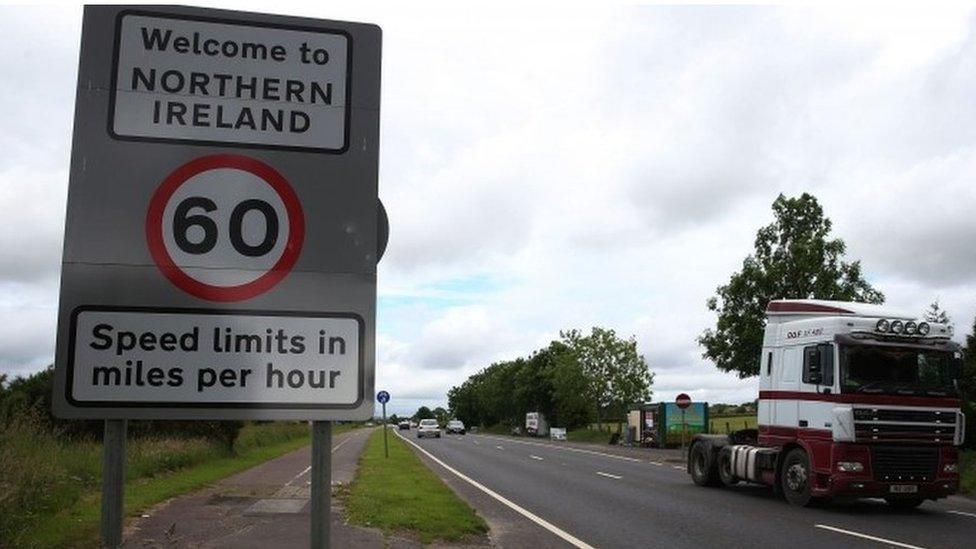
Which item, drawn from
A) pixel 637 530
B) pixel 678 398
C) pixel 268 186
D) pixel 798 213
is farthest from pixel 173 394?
pixel 678 398

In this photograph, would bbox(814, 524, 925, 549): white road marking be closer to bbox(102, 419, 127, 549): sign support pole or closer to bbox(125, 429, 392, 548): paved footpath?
bbox(125, 429, 392, 548): paved footpath

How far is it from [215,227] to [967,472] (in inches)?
933

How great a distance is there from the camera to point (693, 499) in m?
17.0

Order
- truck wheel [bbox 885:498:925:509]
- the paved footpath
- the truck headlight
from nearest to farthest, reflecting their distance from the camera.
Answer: the paved footpath → the truck headlight → truck wheel [bbox 885:498:925:509]

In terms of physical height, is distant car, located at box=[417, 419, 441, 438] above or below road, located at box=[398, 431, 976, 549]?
below

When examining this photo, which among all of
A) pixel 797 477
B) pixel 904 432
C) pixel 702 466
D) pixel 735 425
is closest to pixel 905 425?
pixel 904 432

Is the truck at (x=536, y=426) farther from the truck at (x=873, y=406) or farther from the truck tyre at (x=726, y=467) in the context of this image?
the truck at (x=873, y=406)

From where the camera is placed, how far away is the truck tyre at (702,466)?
19656 mm

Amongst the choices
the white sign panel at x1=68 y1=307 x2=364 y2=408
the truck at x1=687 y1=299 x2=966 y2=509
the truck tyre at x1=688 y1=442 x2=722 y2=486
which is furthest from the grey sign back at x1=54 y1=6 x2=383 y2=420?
the truck tyre at x1=688 y1=442 x2=722 y2=486

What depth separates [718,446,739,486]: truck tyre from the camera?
1888cm

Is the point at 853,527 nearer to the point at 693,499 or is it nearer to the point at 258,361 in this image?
the point at 693,499

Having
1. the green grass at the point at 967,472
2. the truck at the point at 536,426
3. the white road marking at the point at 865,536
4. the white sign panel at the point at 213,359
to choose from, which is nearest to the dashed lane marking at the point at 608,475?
the green grass at the point at 967,472

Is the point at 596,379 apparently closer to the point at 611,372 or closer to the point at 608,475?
the point at 611,372

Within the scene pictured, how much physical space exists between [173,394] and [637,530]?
35.1ft
